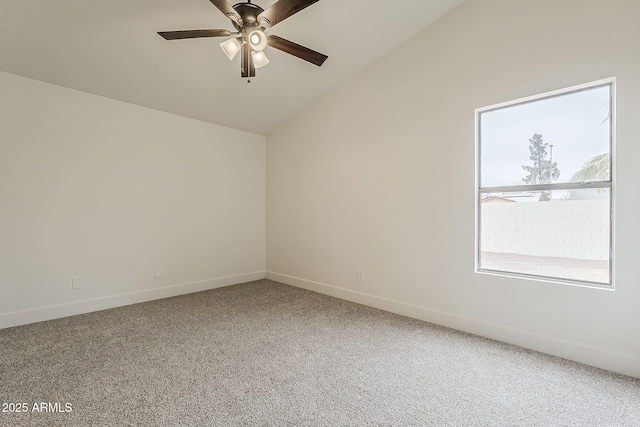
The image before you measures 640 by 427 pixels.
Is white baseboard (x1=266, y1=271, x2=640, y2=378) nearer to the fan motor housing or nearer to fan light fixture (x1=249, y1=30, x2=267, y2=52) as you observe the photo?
fan light fixture (x1=249, y1=30, x2=267, y2=52)

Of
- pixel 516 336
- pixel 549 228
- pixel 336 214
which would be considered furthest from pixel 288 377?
pixel 549 228

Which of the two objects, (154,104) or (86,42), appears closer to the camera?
(86,42)

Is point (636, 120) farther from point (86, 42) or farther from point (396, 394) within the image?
point (86, 42)

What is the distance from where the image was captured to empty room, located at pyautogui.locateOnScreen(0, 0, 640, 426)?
2.03m

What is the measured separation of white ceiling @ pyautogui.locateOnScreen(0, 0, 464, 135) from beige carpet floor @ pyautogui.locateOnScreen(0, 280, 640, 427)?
2.65 meters

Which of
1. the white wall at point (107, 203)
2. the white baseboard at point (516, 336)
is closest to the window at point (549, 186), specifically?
the white baseboard at point (516, 336)

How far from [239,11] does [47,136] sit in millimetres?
2677

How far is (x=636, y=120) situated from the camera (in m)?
2.13

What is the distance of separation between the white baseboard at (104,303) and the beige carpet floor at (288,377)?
158mm

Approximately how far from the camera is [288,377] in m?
2.12

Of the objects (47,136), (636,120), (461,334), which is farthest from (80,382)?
(636,120)

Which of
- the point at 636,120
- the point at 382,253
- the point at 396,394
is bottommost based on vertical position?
the point at 396,394

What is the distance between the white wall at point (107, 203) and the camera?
3.08 metres

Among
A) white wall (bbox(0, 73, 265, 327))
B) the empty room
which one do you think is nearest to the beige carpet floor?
the empty room
